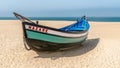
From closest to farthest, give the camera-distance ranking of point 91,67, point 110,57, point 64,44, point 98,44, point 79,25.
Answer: point 91,67 → point 110,57 → point 64,44 → point 98,44 → point 79,25

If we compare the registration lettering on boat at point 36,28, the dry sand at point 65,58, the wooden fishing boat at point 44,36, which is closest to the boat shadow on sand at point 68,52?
the dry sand at point 65,58

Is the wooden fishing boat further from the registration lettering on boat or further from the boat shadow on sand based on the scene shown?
the boat shadow on sand

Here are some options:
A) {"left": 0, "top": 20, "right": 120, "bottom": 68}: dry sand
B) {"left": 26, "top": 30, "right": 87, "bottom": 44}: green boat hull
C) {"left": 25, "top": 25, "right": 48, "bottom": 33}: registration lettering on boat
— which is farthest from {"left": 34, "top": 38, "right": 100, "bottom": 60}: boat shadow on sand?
{"left": 25, "top": 25, "right": 48, "bottom": 33}: registration lettering on boat

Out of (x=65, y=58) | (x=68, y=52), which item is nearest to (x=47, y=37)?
(x=65, y=58)

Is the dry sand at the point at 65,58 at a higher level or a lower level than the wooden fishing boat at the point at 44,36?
lower

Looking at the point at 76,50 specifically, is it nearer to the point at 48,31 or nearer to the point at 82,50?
the point at 82,50

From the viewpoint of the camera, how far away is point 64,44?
10.5 meters

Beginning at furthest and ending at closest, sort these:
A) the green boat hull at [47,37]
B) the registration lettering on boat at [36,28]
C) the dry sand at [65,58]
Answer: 1. the green boat hull at [47,37]
2. the registration lettering on boat at [36,28]
3. the dry sand at [65,58]

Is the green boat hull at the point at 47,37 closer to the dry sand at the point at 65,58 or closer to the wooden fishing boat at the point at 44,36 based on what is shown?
the wooden fishing boat at the point at 44,36

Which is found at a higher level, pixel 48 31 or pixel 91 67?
pixel 48 31

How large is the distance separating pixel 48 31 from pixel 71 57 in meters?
1.41

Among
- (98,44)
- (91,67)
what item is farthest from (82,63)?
(98,44)

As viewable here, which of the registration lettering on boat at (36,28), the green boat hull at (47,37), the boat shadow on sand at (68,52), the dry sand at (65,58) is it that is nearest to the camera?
the dry sand at (65,58)

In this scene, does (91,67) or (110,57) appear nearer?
(91,67)
